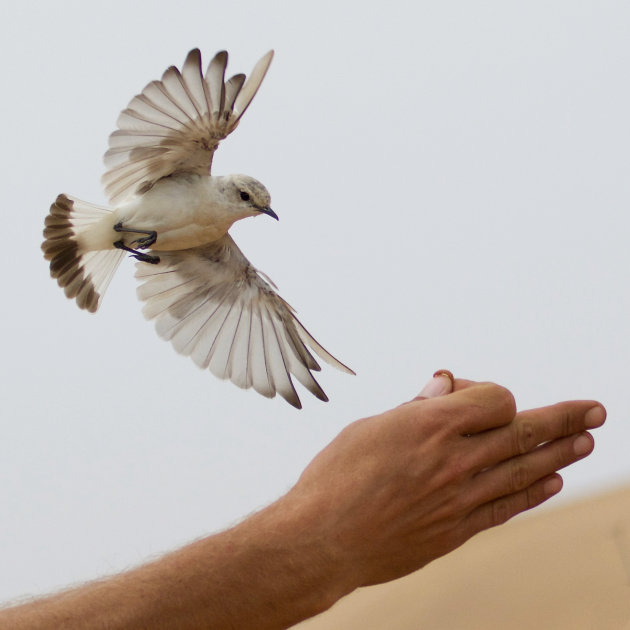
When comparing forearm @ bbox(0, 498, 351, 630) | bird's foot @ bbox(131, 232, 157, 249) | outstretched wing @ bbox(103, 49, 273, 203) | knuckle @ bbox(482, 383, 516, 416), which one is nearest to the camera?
forearm @ bbox(0, 498, 351, 630)

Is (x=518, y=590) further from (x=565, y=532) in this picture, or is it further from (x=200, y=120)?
(x=200, y=120)

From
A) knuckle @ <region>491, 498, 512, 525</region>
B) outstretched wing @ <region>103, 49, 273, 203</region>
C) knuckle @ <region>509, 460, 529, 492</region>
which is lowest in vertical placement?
knuckle @ <region>491, 498, 512, 525</region>

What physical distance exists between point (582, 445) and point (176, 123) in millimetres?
565

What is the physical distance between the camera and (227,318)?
1.32 meters

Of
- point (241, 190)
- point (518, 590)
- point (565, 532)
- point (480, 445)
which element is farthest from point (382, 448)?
point (565, 532)

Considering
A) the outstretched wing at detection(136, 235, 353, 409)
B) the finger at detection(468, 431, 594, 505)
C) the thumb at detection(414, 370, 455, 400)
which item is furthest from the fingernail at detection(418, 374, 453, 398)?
the outstretched wing at detection(136, 235, 353, 409)

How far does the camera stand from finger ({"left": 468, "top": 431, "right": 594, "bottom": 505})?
853 mm

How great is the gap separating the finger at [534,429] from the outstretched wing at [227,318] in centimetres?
38

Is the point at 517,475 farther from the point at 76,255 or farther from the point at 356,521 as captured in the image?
the point at 76,255

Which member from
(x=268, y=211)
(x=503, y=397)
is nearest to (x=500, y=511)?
(x=503, y=397)

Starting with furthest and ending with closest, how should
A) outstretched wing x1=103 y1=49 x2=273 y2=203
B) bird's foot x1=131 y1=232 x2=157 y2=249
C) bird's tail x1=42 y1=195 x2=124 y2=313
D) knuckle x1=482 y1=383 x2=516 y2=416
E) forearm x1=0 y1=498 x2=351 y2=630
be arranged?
bird's tail x1=42 y1=195 x2=124 y2=313 → bird's foot x1=131 y1=232 x2=157 y2=249 → outstretched wing x1=103 y1=49 x2=273 y2=203 → knuckle x1=482 y1=383 x2=516 y2=416 → forearm x1=0 y1=498 x2=351 y2=630

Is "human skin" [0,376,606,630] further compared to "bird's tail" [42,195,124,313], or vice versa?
"bird's tail" [42,195,124,313]

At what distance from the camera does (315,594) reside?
31.9 inches

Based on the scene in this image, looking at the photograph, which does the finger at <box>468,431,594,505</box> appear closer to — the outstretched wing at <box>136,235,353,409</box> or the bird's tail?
the outstretched wing at <box>136,235,353,409</box>
